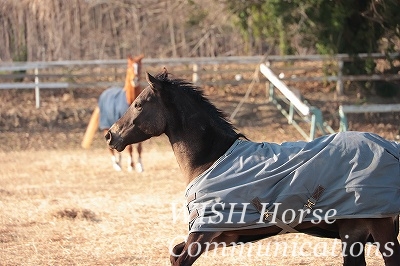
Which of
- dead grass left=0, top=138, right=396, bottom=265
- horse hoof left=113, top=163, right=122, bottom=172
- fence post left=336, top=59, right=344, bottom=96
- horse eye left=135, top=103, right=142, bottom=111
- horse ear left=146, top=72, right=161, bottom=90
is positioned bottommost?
horse hoof left=113, top=163, right=122, bottom=172

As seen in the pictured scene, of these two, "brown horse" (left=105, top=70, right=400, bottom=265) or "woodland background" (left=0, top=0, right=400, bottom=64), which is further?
"woodland background" (left=0, top=0, right=400, bottom=64)

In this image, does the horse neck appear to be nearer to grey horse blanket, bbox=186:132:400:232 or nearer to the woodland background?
grey horse blanket, bbox=186:132:400:232

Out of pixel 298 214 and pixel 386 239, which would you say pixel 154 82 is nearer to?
pixel 298 214

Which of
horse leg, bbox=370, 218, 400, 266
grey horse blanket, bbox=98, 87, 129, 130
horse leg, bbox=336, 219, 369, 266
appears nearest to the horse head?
horse leg, bbox=336, 219, 369, 266

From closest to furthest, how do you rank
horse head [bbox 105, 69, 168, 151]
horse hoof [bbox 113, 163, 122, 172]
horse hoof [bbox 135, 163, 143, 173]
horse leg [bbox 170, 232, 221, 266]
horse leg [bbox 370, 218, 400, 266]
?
horse leg [bbox 170, 232, 221, 266] < horse leg [bbox 370, 218, 400, 266] < horse head [bbox 105, 69, 168, 151] < horse hoof [bbox 135, 163, 143, 173] < horse hoof [bbox 113, 163, 122, 172]

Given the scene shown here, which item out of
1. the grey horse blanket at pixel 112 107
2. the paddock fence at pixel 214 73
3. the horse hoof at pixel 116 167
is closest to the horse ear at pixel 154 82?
the grey horse blanket at pixel 112 107

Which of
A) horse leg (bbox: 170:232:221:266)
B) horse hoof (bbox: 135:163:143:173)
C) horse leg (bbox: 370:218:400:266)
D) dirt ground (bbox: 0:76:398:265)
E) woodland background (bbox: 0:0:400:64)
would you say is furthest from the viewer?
woodland background (bbox: 0:0:400:64)

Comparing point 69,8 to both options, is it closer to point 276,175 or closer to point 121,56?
point 121,56

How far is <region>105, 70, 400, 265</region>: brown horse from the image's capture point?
193 inches

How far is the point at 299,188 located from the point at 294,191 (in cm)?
4

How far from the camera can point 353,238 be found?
5.03m

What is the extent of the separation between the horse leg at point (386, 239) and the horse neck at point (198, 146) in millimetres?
1163

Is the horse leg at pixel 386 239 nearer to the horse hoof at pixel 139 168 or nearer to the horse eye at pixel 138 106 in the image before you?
the horse eye at pixel 138 106

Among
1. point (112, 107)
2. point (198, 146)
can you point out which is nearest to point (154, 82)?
point (198, 146)
